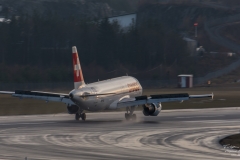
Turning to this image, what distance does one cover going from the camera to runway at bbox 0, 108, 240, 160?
3064cm

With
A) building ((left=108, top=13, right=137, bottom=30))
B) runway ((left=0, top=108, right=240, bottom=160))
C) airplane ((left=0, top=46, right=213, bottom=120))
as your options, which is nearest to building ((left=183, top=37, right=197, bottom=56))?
building ((left=108, top=13, right=137, bottom=30))

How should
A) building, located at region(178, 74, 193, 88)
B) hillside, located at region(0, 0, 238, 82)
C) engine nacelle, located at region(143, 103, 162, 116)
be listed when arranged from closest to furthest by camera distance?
engine nacelle, located at region(143, 103, 162, 116) < building, located at region(178, 74, 193, 88) < hillside, located at region(0, 0, 238, 82)

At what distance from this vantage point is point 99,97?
5109cm

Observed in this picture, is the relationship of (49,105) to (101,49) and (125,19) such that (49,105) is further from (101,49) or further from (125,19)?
(125,19)

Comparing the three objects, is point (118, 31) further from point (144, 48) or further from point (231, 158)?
point (231, 158)

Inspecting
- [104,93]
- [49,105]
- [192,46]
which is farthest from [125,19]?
[104,93]

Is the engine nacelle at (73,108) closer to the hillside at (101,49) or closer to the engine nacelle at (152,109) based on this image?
the engine nacelle at (152,109)

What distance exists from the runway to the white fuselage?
1669 millimetres

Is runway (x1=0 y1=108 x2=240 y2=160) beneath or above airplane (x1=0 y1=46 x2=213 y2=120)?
beneath

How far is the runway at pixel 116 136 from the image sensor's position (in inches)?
1206

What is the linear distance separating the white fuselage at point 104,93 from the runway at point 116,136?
5.48ft

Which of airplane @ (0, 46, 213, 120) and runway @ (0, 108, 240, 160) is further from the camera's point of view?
airplane @ (0, 46, 213, 120)

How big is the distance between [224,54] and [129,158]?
11780 centimetres

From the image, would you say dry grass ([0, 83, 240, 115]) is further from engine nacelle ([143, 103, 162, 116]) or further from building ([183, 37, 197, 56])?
building ([183, 37, 197, 56])
